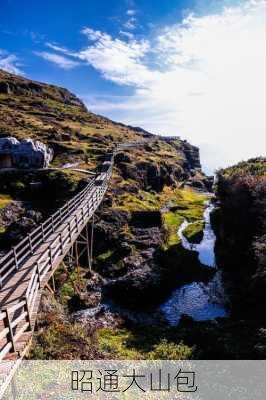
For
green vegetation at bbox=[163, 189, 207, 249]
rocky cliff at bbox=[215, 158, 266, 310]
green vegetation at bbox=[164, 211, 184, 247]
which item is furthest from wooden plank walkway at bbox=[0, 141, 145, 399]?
green vegetation at bbox=[163, 189, 207, 249]

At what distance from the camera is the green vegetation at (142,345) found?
92.1 ft

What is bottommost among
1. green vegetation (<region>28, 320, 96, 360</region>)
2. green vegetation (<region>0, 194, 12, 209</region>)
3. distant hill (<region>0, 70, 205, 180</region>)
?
green vegetation (<region>28, 320, 96, 360</region>)

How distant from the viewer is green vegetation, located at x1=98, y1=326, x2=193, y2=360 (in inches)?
1105

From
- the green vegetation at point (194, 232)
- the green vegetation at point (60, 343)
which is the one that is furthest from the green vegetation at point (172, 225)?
the green vegetation at point (60, 343)

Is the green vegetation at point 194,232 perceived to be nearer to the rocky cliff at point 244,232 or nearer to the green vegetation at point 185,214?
the green vegetation at point 185,214

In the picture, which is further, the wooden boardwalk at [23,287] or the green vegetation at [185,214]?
the green vegetation at [185,214]

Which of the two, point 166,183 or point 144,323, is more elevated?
point 166,183

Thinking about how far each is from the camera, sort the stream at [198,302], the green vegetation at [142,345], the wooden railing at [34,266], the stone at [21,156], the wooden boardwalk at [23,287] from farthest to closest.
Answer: the stone at [21,156] < the stream at [198,302] < the green vegetation at [142,345] < the wooden railing at [34,266] < the wooden boardwalk at [23,287]

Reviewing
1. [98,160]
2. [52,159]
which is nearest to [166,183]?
[98,160]

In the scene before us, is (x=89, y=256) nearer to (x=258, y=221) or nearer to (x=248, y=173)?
(x=258, y=221)

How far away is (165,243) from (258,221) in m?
16.6

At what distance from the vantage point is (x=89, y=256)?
45.7m

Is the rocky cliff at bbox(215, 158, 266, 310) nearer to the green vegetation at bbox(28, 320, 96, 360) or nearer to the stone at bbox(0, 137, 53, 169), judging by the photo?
the green vegetation at bbox(28, 320, 96, 360)

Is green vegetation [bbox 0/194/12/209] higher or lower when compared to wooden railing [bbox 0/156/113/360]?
higher
